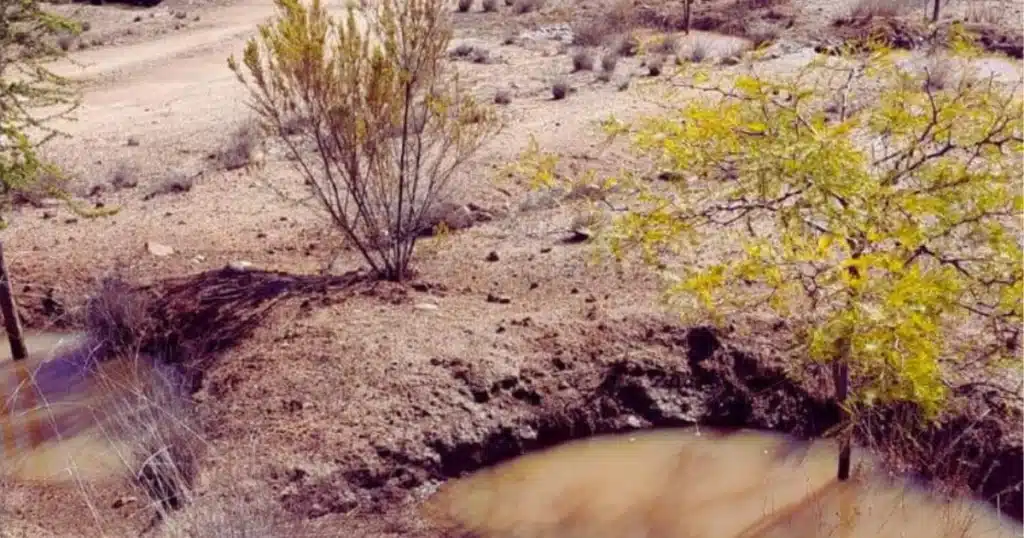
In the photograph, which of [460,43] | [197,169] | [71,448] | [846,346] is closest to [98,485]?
[71,448]

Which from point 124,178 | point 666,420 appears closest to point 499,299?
point 666,420

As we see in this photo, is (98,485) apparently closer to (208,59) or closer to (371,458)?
(371,458)

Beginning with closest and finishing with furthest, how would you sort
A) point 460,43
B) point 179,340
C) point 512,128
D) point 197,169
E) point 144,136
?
point 179,340
point 197,169
point 512,128
point 144,136
point 460,43

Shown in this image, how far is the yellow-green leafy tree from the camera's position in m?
6.12

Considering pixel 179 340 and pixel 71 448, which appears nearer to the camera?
pixel 71 448

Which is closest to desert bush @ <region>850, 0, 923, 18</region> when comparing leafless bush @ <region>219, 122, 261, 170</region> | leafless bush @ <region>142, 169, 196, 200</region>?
leafless bush @ <region>219, 122, 261, 170</region>

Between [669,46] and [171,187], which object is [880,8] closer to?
[669,46]

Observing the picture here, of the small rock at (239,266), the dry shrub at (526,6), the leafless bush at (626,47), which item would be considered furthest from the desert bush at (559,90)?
the dry shrub at (526,6)

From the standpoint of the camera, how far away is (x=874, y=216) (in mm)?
6223

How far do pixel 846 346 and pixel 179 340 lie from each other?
5.97 m

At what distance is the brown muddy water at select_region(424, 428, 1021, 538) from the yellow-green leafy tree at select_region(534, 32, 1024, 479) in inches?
39.2

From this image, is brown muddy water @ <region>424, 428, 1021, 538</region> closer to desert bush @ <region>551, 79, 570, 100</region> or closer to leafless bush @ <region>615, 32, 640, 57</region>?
desert bush @ <region>551, 79, 570, 100</region>

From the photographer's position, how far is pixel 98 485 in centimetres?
811

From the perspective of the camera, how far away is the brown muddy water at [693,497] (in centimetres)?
793
